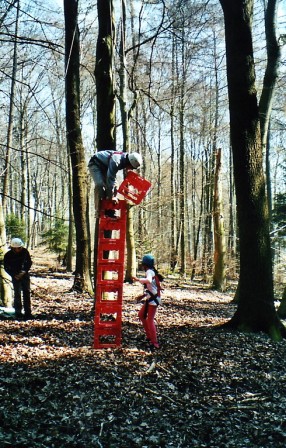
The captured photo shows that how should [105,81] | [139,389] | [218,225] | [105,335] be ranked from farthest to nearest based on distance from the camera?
1. [218,225]
2. [105,81]
3. [105,335]
4. [139,389]

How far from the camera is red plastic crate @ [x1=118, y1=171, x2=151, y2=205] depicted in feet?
21.5

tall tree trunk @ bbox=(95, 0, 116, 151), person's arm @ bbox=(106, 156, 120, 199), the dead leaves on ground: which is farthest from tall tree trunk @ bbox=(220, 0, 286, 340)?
person's arm @ bbox=(106, 156, 120, 199)

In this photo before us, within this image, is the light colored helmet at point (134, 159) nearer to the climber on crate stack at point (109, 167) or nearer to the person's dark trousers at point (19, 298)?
the climber on crate stack at point (109, 167)

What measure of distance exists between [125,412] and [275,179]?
118 ft

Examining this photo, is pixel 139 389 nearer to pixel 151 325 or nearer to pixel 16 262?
pixel 151 325

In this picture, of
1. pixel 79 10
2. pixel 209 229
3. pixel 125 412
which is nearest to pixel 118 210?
pixel 125 412

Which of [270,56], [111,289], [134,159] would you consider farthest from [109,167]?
[270,56]

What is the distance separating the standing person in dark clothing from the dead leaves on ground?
56 cm

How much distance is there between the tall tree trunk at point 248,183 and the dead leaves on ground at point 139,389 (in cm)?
50

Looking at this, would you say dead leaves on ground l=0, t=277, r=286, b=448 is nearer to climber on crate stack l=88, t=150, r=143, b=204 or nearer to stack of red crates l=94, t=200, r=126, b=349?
stack of red crates l=94, t=200, r=126, b=349

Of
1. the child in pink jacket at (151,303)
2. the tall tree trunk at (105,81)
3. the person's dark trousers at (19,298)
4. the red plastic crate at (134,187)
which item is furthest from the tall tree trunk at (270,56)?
the person's dark trousers at (19,298)

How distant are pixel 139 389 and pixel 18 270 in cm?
417

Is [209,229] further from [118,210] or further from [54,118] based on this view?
[118,210]

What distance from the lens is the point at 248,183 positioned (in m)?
7.77
